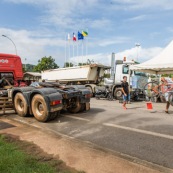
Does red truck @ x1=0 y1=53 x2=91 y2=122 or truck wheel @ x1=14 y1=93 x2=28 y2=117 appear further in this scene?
truck wheel @ x1=14 y1=93 x2=28 y2=117

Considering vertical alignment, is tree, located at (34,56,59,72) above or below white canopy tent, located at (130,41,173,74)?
above

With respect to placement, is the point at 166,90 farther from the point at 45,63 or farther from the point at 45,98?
the point at 45,63

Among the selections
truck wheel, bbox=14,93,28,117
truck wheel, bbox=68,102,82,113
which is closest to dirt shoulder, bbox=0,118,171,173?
truck wheel, bbox=14,93,28,117

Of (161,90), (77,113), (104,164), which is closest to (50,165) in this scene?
(104,164)

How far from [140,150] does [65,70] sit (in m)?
19.0

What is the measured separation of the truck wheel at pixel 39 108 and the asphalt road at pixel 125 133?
24cm

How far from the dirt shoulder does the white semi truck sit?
11241 millimetres

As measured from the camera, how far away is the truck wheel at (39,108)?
763 centimetres

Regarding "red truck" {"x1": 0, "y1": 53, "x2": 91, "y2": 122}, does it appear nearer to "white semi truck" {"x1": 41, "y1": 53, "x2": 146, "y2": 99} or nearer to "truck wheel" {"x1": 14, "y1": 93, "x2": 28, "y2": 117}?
"truck wheel" {"x1": 14, "y1": 93, "x2": 28, "y2": 117}

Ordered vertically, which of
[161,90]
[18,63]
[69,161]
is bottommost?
[69,161]

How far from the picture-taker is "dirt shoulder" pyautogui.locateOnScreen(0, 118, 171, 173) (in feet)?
13.0

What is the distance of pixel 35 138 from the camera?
5.87 metres

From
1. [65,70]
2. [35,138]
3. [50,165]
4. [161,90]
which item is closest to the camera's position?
[50,165]

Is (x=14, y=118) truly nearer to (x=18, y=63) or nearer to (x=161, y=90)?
(x=18, y=63)
